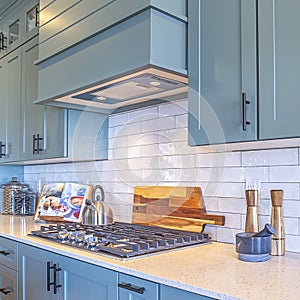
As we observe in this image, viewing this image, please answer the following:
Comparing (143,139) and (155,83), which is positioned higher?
(155,83)

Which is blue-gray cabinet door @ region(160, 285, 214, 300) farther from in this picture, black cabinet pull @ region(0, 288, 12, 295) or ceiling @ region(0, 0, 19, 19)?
ceiling @ region(0, 0, 19, 19)

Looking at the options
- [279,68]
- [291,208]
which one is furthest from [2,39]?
[291,208]

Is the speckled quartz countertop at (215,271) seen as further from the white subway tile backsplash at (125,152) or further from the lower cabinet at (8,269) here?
the white subway tile backsplash at (125,152)

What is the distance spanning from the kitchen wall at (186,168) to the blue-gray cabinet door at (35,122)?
0.32 meters

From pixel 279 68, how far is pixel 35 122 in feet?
6.70

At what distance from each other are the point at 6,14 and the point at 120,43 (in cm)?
209

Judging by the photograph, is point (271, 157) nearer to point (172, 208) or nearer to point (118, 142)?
point (172, 208)

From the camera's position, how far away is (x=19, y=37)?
3.17 m

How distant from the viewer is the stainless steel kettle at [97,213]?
7.98 ft

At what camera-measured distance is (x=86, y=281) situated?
166 cm

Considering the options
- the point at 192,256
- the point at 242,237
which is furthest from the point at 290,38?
the point at 192,256

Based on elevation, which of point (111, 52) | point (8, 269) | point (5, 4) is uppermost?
point (5, 4)

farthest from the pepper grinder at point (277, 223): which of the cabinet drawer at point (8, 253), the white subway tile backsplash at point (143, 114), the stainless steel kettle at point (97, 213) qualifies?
the cabinet drawer at point (8, 253)

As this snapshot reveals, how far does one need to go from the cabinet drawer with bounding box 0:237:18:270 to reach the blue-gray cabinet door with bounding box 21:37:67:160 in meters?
0.68
